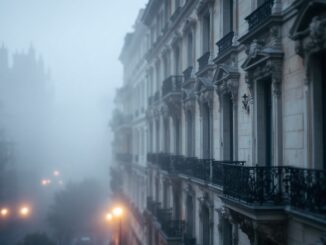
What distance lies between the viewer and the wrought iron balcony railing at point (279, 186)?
7234 millimetres

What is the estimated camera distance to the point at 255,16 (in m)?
10.7

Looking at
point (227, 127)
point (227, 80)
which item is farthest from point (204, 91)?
point (227, 80)

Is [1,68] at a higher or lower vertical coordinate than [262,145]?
higher

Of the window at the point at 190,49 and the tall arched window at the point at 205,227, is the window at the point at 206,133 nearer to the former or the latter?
the tall arched window at the point at 205,227

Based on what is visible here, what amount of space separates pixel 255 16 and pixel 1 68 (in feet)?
379

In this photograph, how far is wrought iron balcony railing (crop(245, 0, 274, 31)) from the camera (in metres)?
9.83

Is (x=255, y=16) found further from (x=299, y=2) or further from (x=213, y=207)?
(x=213, y=207)

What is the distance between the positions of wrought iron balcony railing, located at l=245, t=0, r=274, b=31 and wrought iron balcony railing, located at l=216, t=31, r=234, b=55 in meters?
1.68

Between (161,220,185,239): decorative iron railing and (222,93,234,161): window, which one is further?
(161,220,185,239): decorative iron railing

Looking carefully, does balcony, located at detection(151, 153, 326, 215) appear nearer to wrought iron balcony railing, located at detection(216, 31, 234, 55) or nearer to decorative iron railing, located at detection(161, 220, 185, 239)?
wrought iron balcony railing, located at detection(216, 31, 234, 55)

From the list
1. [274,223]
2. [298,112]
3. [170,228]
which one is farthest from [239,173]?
[170,228]

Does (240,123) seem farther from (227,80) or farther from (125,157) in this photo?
(125,157)

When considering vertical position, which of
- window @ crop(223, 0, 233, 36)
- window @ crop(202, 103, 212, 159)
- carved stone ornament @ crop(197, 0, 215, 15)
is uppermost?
carved stone ornament @ crop(197, 0, 215, 15)

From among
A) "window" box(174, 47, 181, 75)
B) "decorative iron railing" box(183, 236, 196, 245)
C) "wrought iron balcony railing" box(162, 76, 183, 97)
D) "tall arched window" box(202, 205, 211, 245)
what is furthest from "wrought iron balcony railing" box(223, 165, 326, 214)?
"window" box(174, 47, 181, 75)
